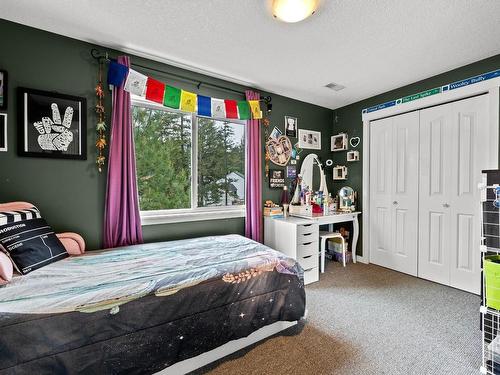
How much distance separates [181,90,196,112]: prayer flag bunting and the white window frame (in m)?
0.21

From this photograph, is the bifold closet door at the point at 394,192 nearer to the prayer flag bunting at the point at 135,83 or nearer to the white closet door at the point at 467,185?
the white closet door at the point at 467,185

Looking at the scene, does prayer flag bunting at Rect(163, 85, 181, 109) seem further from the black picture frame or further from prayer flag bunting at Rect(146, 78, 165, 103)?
Result: the black picture frame

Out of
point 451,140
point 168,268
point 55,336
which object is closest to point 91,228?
point 168,268

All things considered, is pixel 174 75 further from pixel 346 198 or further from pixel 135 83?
pixel 346 198

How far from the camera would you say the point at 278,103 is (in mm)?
3369

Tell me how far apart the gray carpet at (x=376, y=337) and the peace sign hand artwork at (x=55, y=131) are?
2096mm

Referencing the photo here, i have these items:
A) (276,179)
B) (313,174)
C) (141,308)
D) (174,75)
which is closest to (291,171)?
(276,179)

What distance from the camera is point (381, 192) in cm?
339

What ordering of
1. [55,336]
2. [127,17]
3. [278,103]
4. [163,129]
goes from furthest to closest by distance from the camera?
1. [278,103]
2. [163,129]
3. [127,17]
4. [55,336]

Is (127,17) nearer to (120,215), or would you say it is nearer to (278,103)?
(120,215)

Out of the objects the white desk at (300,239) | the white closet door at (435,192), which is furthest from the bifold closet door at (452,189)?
the white desk at (300,239)

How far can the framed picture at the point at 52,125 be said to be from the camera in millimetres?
1873

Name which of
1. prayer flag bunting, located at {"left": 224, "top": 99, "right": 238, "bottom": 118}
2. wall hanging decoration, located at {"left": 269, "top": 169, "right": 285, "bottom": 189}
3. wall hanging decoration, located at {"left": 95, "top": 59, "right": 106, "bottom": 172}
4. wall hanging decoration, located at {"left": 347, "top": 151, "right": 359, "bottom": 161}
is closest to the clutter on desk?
wall hanging decoration, located at {"left": 269, "top": 169, "right": 285, "bottom": 189}

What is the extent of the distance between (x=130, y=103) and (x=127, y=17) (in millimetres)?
Answer: 715
